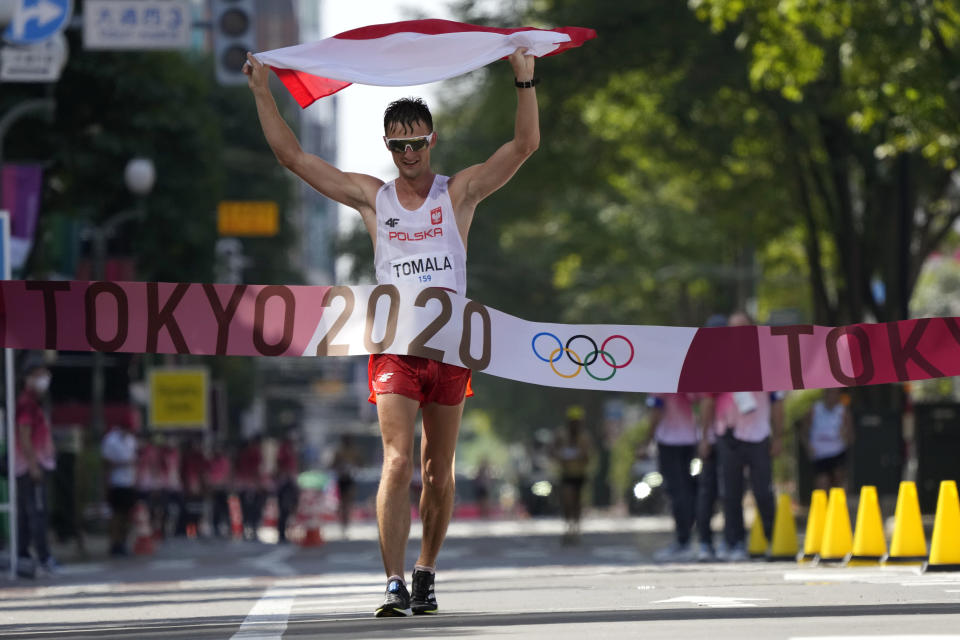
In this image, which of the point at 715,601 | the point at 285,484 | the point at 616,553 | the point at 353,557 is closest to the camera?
the point at 715,601

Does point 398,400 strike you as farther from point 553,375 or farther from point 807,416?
point 807,416

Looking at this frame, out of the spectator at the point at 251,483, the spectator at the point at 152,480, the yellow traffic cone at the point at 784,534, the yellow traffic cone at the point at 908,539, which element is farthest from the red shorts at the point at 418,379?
the spectator at the point at 251,483

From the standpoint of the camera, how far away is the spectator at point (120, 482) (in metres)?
24.8

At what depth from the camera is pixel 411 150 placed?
8.93m

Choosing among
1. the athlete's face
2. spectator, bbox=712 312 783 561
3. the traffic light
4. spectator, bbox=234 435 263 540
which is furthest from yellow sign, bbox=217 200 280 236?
the athlete's face

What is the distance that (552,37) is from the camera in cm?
941

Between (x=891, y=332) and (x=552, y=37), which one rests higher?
(x=552, y=37)

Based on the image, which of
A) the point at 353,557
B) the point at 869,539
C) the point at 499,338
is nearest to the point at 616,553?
the point at 353,557

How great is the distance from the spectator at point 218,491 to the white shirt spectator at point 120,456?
12997 millimetres

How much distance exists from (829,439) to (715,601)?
12185 millimetres

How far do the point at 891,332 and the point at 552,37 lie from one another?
2419 mm

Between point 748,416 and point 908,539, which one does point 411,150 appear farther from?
point 748,416

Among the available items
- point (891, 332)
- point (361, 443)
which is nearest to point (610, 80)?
point (891, 332)

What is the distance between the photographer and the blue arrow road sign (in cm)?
2048
